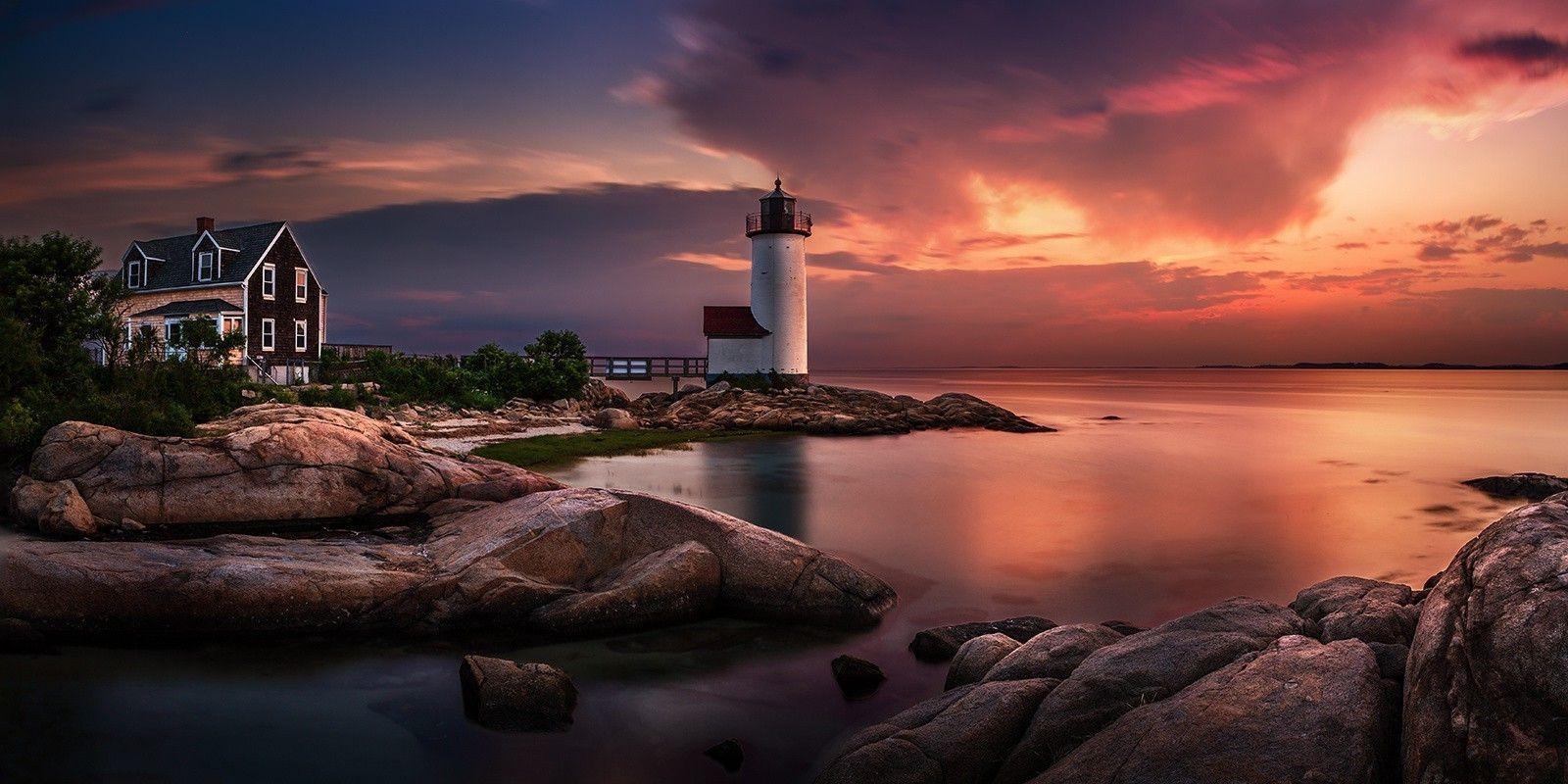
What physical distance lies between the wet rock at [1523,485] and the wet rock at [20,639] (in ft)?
99.1

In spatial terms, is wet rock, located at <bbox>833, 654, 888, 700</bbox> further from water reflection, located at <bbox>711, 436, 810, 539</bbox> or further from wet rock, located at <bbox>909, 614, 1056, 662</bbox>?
water reflection, located at <bbox>711, 436, 810, 539</bbox>

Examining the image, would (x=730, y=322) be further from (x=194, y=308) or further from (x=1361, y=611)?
(x=1361, y=611)

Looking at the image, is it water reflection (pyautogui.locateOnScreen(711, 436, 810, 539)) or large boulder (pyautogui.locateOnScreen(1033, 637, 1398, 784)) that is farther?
water reflection (pyautogui.locateOnScreen(711, 436, 810, 539))

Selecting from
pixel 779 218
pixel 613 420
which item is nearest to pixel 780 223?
pixel 779 218

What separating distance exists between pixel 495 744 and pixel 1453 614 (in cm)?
746

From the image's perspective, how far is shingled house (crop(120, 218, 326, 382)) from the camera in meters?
37.4

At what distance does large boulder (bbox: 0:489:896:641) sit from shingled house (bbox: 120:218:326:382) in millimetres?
29817

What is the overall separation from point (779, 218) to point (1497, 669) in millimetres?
44436

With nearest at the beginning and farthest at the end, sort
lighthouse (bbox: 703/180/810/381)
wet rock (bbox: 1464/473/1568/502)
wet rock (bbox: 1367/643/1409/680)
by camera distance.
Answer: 1. wet rock (bbox: 1367/643/1409/680)
2. wet rock (bbox: 1464/473/1568/502)
3. lighthouse (bbox: 703/180/810/381)

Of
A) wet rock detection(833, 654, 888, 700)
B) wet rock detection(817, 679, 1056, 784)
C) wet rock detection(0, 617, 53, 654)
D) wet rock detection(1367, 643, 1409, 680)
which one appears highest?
wet rock detection(1367, 643, 1409, 680)

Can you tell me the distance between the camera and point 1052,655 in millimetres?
7121

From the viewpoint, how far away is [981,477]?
27.8 m

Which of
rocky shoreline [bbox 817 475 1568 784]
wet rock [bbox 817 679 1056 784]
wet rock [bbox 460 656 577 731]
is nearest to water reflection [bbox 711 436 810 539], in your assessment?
wet rock [bbox 460 656 577 731]

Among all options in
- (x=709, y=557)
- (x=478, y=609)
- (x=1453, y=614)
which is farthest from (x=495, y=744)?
(x=1453, y=614)
